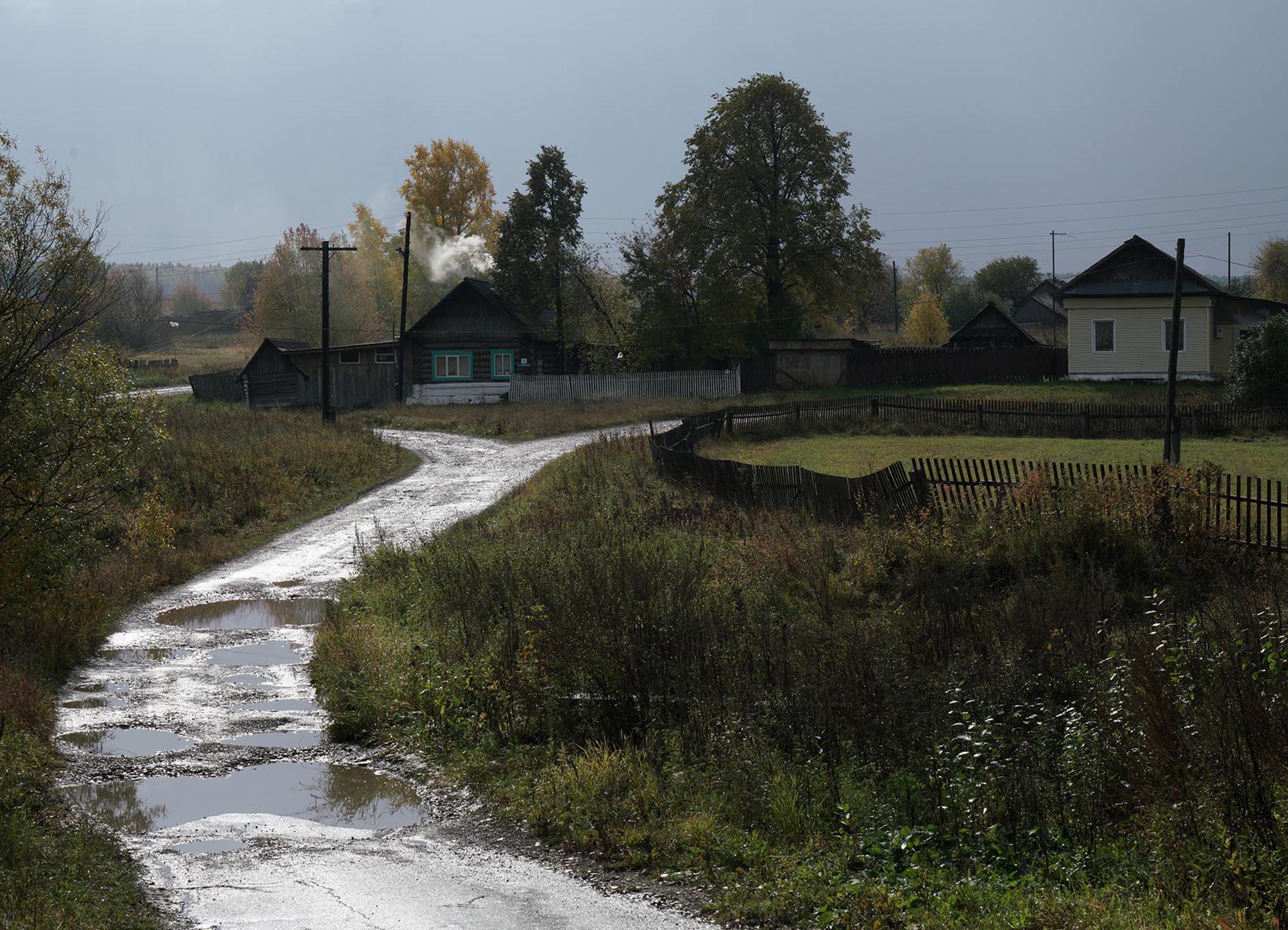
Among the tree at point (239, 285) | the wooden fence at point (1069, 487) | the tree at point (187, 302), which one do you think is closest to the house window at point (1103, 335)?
the wooden fence at point (1069, 487)

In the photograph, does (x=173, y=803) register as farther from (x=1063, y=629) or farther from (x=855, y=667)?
(x=1063, y=629)

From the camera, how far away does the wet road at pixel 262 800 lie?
768cm

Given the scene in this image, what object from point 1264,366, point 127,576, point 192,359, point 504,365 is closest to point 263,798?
point 127,576

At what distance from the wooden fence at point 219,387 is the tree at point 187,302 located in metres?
102

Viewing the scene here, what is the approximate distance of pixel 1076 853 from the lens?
721 cm

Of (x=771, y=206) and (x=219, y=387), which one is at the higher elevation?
(x=771, y=206)

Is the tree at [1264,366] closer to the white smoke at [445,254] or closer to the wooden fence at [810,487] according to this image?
the wooden fence at [810,487]

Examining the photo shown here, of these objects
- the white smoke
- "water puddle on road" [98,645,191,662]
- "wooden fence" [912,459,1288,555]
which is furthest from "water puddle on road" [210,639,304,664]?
the white smoke

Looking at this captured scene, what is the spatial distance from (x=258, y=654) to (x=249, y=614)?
298 centimetres

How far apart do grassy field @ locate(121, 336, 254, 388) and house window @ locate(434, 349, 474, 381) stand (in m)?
16.3

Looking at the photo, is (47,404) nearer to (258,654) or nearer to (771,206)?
(258,654)

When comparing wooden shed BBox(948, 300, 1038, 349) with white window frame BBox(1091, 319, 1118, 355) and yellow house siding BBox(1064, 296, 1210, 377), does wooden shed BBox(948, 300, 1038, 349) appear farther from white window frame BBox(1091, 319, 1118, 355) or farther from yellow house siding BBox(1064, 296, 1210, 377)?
white window frame BBox(1091, 319, 1118, 355)

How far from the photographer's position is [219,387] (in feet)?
202

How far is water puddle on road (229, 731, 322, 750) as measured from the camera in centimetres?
1219
